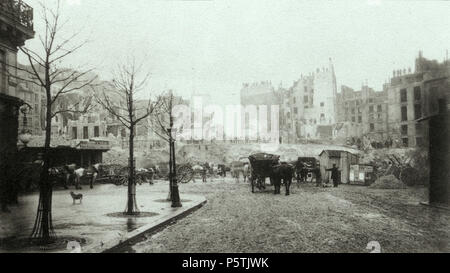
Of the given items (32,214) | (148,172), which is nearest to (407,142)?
(148,172)

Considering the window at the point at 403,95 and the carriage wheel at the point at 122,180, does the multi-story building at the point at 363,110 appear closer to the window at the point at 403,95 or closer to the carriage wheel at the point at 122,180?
the window at the point at 403,95

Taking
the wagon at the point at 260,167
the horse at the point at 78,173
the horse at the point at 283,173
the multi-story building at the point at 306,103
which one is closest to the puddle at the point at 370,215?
the horse at the point at 283,173

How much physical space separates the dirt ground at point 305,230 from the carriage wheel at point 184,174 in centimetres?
1718

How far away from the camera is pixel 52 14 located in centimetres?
846

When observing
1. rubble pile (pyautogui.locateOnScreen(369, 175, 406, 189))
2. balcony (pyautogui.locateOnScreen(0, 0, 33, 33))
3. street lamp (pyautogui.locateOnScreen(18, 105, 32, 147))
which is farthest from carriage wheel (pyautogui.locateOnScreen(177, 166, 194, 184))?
balcony (pyautogui.locateOnScreen(0, 0, 33, 33))

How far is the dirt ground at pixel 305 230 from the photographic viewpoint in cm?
746

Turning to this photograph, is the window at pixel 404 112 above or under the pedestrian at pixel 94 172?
above

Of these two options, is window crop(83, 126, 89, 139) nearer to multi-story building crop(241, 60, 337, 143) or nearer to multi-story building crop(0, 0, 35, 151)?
multi-story building crop(241, 60, 337, 143)

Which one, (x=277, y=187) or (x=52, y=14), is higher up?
(x=52, y=14)

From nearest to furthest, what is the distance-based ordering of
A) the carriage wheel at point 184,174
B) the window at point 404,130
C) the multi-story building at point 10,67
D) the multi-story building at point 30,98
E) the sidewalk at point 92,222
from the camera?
the sidewalk at point 92,222
the multi-story building at point 10,67
the multi-story building at point 30,98
the carriage wheel at point 184,174
the window at point 404,130

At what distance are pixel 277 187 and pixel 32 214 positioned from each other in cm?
1184

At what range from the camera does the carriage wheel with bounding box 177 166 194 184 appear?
30906 mm

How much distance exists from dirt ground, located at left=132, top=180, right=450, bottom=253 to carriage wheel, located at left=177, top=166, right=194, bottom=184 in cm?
1718
